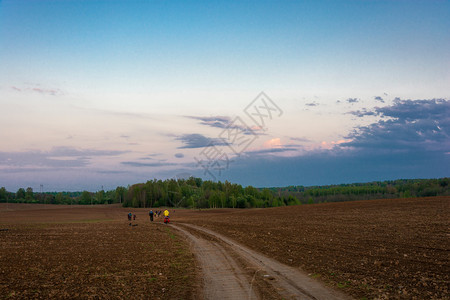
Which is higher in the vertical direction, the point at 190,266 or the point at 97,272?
the point at 97,272

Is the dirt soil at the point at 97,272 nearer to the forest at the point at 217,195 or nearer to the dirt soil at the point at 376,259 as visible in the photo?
the dirt soil at the point at 376,259

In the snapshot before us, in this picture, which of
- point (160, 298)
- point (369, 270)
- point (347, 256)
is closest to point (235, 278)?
point (160, 298)

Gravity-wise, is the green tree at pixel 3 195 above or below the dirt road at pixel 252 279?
above

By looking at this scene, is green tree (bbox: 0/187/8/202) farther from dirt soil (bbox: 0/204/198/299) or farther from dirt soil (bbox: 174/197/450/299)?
dirt soil (bbox: 174/197/450/299)

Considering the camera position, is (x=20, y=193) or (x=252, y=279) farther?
(x=20, y=193)

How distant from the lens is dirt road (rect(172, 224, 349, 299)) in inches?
401

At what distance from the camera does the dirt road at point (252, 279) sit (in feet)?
33.4

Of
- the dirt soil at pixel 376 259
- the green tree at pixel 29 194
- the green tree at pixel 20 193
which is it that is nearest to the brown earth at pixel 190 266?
the dirt soil at pixel 376 259

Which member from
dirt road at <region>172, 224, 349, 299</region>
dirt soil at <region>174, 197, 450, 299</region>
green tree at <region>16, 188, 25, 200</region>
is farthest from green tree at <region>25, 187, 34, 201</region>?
dirt road at <region>172, 224, 349, 299</region>

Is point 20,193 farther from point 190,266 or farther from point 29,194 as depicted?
point 190,266

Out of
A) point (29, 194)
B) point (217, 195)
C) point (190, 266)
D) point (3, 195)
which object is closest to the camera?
point (190, 266)

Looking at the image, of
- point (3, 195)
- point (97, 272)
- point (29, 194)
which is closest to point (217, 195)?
point (3, 195)

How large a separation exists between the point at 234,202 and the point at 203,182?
52.0 metres

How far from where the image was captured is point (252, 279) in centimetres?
1211
